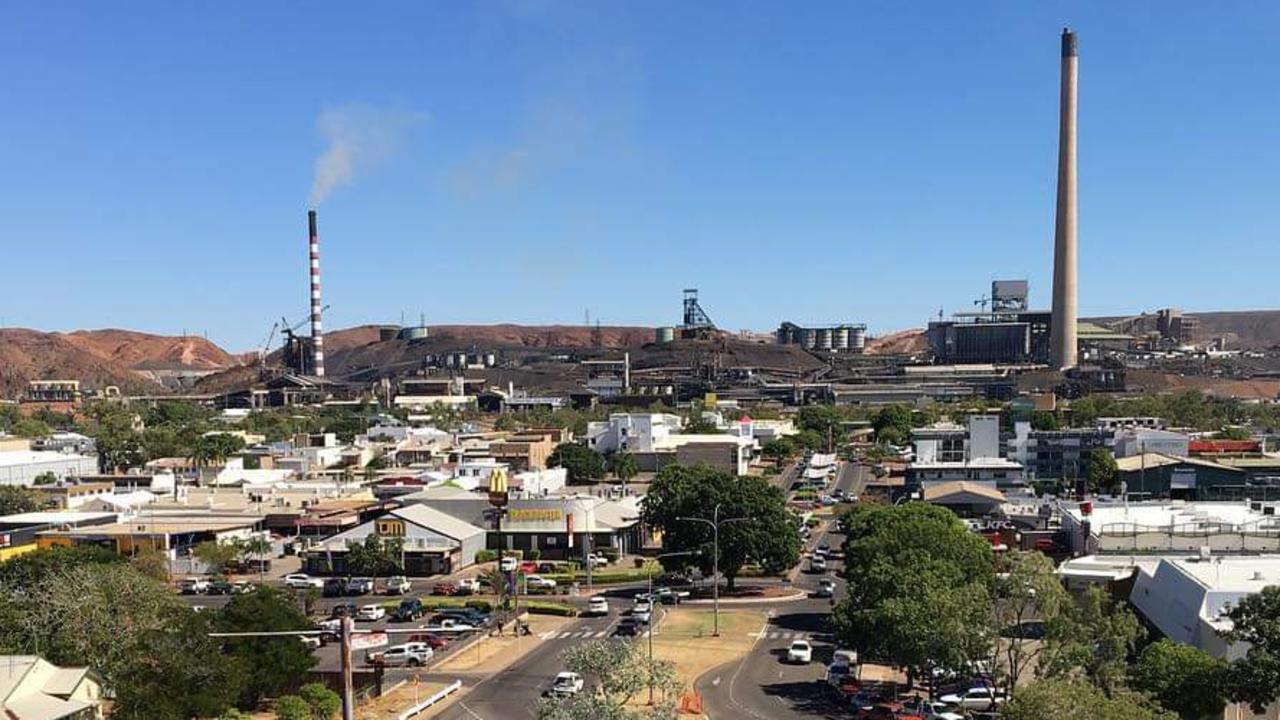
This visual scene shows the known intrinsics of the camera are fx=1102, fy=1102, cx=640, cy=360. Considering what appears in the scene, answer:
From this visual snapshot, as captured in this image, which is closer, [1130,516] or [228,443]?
[1130,516]

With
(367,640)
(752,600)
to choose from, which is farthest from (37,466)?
(752,600)

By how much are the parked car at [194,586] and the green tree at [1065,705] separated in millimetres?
37571

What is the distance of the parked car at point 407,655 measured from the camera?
117 feet

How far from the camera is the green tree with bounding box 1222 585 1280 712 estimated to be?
23234mm

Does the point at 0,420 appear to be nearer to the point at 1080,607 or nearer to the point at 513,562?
the point at 513,562

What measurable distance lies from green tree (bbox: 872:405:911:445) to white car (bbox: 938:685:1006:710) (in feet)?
242

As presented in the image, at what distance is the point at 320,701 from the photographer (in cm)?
2800

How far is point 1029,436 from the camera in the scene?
246 ft

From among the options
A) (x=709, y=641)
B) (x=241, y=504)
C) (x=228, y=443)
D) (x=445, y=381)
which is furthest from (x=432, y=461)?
(x=445, y=381)

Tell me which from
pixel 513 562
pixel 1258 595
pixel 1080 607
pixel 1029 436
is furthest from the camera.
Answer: pixel 1029 436

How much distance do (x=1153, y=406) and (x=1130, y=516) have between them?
76385mm

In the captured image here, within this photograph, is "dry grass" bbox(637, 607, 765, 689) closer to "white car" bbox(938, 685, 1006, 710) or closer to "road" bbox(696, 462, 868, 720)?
"road" bbox(696, 462, 868, 720)

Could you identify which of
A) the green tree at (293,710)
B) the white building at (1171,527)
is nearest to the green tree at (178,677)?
the green tree at (293,710)

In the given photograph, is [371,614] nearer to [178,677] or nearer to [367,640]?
[367,640]
